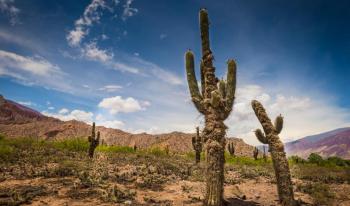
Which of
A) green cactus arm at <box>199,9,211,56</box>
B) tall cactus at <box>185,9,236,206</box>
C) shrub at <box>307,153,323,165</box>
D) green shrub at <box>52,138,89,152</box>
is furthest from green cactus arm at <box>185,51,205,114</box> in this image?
shrub at <box>307,153,323,165</box>

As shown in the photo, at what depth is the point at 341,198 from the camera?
1021 centimetres

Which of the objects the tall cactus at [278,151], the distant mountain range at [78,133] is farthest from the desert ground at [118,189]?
the distant mountain range at [78,133]

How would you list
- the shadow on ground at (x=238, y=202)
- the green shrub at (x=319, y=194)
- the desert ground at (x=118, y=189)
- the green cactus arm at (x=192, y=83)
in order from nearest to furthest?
the desert ground at (x=118, y=189) → the shadow on ground at (x=238, y=202) → the green cactus arm at (x=192, y=83) → the green shrub at (x=319, y=194)

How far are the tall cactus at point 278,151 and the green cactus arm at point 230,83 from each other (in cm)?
83

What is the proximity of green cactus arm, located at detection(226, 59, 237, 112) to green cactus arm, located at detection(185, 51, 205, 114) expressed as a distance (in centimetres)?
123

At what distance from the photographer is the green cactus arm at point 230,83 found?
10134 mm

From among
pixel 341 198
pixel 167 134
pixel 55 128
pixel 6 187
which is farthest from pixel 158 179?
pixel 55 128

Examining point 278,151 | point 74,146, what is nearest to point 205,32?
point 278,151

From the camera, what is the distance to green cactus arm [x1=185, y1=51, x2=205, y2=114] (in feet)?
31.0

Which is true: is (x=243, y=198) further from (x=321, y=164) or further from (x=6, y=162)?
(x=321, y=164)

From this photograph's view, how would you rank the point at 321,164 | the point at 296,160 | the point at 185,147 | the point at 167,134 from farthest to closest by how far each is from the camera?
the point at 167,134
the point at 185,147
the point at 296,160
the point at 321,164

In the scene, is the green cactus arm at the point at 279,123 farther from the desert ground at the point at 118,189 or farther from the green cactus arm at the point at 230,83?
the desert ground at the point at 118,189

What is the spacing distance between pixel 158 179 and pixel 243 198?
161 inches

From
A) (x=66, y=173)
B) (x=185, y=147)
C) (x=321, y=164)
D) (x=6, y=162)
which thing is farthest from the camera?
(x=185, y=147)
